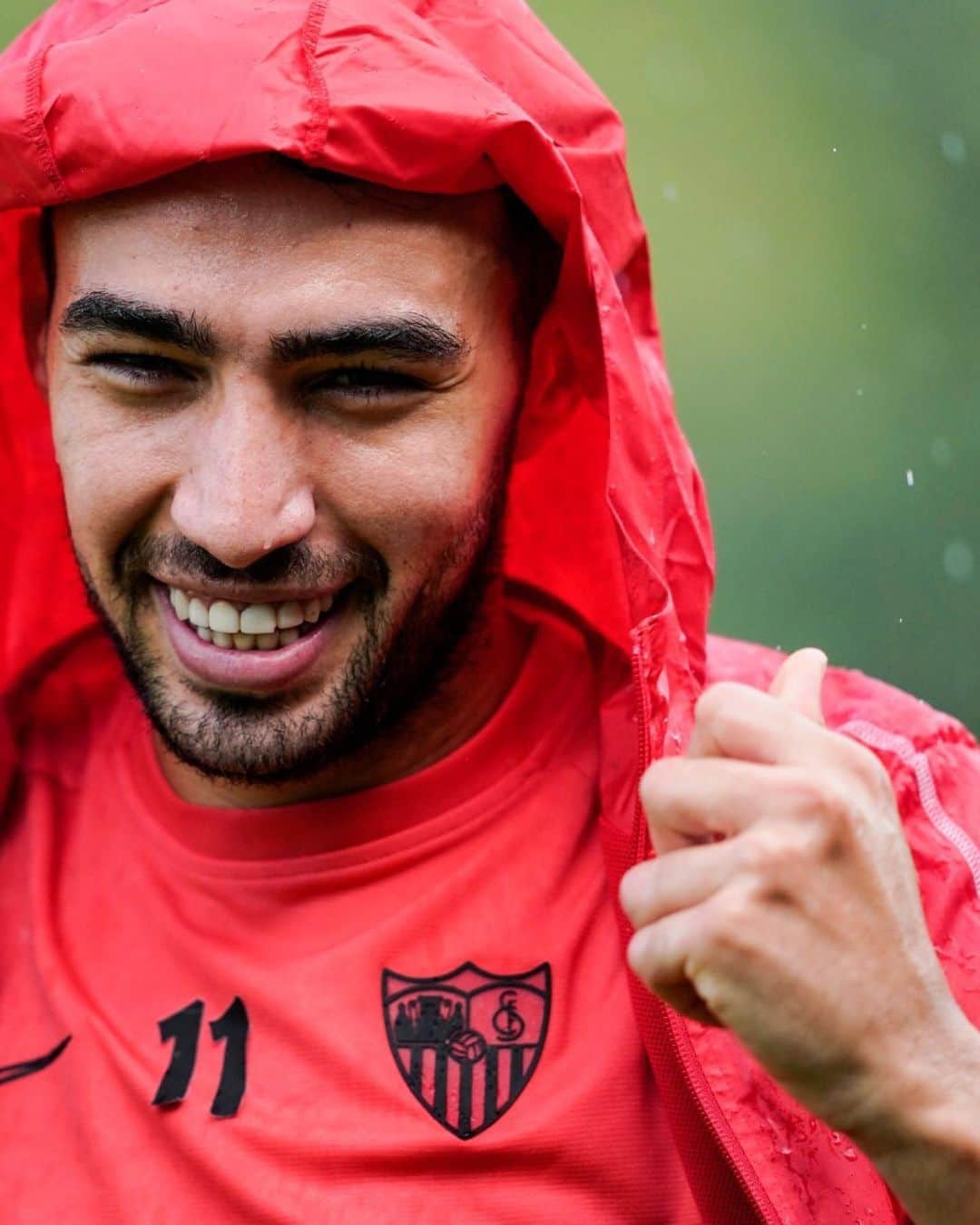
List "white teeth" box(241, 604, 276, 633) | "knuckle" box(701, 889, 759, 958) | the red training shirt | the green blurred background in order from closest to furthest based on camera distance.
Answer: "knuckle" box(701, 889, 759, 958) < the red training shirt < "white teeth" box(241, 604, 276, 633) < the green blurred background

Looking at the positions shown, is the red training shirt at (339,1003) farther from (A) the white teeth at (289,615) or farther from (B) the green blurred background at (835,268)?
(B) the green blurred background at (835,268)

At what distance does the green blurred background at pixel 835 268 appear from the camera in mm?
3457

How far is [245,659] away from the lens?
144 cm

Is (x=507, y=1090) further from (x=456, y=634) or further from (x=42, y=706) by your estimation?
(x=42, y=706)

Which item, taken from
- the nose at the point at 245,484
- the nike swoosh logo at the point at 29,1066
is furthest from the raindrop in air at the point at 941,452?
the nike swoosh logo at the point at 29,1066

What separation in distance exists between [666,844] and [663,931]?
0.06 meters

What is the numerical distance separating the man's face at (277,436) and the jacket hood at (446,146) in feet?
0.19

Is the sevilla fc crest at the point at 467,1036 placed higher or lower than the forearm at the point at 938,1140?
lower

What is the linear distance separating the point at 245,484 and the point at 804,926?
0.61m

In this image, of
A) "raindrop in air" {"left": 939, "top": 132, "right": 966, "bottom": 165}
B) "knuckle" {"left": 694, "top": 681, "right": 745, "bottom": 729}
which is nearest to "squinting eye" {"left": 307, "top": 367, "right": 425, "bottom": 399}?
"knuckle" {"left": 694, "top": 681, "right": 745, "bottom": 729}

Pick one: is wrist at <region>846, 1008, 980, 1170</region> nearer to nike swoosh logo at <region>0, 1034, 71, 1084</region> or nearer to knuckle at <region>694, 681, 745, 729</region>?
knuckle at <region>694, 681, 745, 729</region>

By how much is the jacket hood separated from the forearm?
0.40 m

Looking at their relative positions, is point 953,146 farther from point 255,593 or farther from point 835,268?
point 255,593

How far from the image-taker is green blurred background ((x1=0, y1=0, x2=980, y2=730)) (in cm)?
346
